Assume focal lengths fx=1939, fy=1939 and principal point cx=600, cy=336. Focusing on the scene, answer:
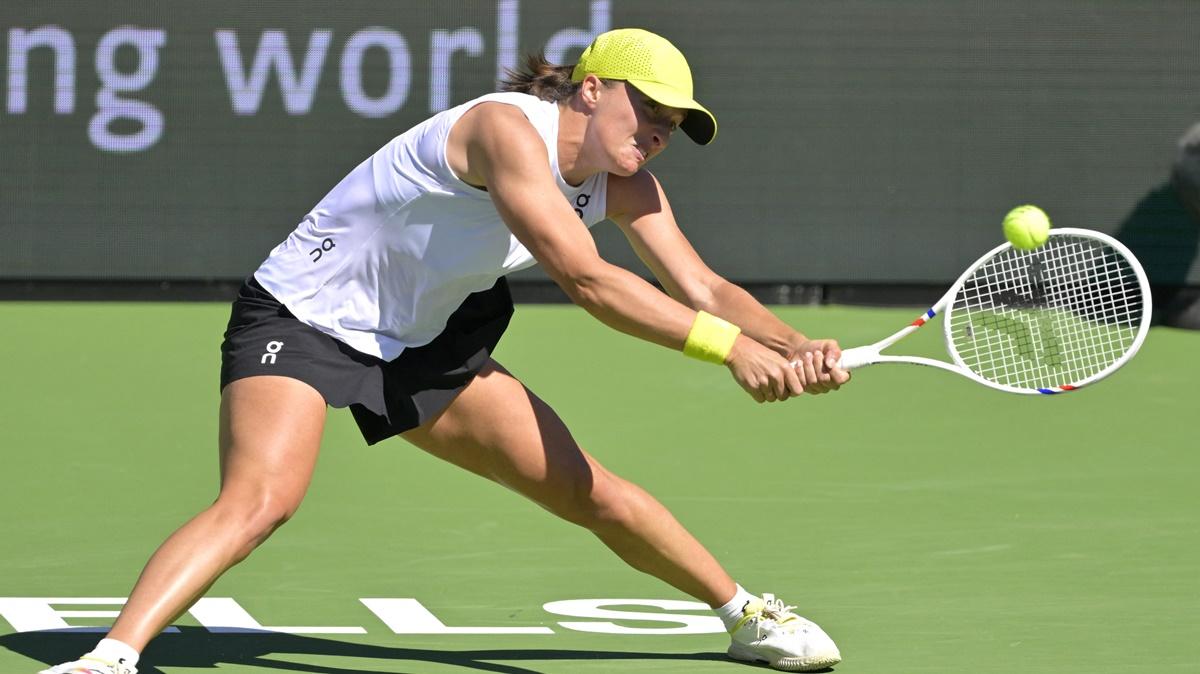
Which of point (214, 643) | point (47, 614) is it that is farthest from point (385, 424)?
point (47, 614)

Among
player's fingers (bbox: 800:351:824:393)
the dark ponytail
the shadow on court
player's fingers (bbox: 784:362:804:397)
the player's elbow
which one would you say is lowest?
the shadow on court

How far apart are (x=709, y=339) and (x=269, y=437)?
2.95 feet

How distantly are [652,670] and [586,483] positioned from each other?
1.45 ft

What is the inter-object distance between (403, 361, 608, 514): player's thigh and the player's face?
24.3 inches

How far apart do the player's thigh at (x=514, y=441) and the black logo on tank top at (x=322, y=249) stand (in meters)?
0.44

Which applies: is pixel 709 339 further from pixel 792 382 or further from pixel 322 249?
pixel 322 249

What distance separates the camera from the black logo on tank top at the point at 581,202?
427cm

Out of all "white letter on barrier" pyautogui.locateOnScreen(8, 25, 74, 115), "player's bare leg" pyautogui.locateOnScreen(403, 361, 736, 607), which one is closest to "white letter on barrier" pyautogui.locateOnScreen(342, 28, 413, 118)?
"white letter on barrier" pyautogui.locateOnScreen(8, 25, 74, 115)

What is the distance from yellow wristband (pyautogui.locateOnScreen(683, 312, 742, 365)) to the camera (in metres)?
3.83

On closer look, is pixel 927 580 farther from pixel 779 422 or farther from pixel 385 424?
pixel 779 422

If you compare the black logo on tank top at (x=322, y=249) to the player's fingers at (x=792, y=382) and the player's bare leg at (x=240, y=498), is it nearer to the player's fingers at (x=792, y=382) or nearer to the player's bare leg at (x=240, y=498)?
the player's bare leg at (x=240, y=498)

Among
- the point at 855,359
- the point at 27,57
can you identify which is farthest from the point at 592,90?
the point at 27,57

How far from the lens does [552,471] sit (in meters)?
4.29

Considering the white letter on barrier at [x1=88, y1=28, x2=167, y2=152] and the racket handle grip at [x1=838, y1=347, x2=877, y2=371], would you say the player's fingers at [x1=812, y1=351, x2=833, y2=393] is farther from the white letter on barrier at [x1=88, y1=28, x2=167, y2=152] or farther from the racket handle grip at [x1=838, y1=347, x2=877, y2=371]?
the white letter on barrier at [x1=88, y1=28, x2=167, y2=152]
